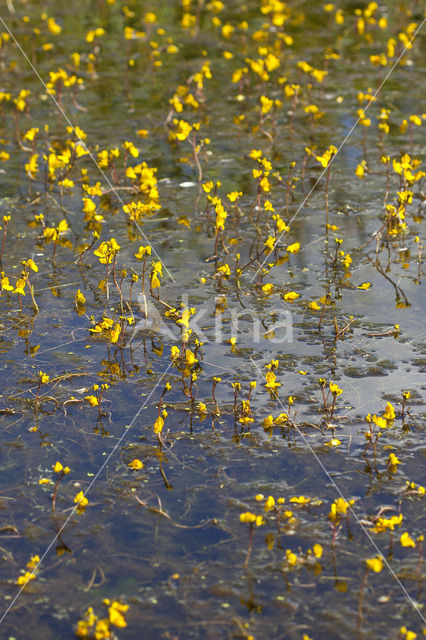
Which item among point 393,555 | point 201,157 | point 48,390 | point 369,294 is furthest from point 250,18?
point 393,555

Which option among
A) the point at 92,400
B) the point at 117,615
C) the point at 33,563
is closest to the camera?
the point at 117,615

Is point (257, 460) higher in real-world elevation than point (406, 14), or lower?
lower

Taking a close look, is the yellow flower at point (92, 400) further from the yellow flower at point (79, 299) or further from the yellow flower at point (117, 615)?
the yellow flower at point (117, 615)

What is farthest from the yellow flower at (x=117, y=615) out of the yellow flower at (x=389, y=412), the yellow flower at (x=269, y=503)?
the yellow flower at (x=389, y=412)

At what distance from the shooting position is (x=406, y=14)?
46.0 ft

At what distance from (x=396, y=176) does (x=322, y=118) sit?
193cm

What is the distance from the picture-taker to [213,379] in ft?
16.2

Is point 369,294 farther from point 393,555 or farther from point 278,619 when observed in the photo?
point 278,619

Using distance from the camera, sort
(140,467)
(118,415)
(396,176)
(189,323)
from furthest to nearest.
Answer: (396,176), (189,323), (118,415), (140,467)

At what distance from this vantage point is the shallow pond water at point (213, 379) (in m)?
3.56

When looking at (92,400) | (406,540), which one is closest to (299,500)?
(406,540)

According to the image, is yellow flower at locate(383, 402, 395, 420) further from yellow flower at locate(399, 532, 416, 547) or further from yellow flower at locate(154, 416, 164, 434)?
yellow flower at locate(154, 416, 164, 434)

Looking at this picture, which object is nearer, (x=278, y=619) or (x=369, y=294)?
(x=278, y=619)
